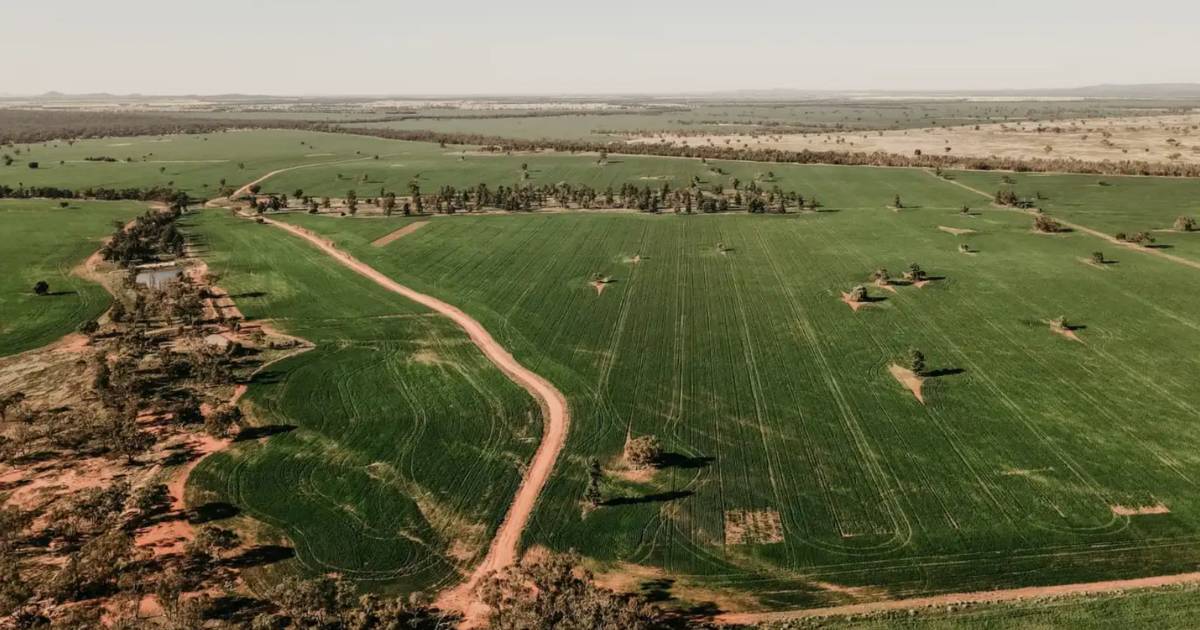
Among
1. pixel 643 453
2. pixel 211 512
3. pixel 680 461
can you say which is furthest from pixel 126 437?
pixel 680 461

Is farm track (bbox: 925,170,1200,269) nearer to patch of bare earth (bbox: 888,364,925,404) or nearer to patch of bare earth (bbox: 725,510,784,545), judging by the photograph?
patch of bare earth (bbox: 888,364,925,404)

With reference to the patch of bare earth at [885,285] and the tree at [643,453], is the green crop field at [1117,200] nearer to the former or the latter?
the patch of bare earth at [885,285]

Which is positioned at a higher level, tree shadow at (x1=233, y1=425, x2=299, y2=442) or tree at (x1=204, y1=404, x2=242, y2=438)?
tree at (x1=204, y1=404, x2=242, y2=438)

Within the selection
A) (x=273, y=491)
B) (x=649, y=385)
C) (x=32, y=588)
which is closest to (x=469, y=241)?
(x=649, y=385)

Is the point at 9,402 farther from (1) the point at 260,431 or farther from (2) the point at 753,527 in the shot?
(2) the point at 753,527

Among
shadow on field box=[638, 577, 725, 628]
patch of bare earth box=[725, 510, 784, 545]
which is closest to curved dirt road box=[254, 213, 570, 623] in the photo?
shadow on field box=[638, 577, 725, 628]

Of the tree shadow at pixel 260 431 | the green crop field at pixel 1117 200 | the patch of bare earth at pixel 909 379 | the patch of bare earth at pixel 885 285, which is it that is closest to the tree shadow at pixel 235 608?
the tree shadow at pixel 260 431
